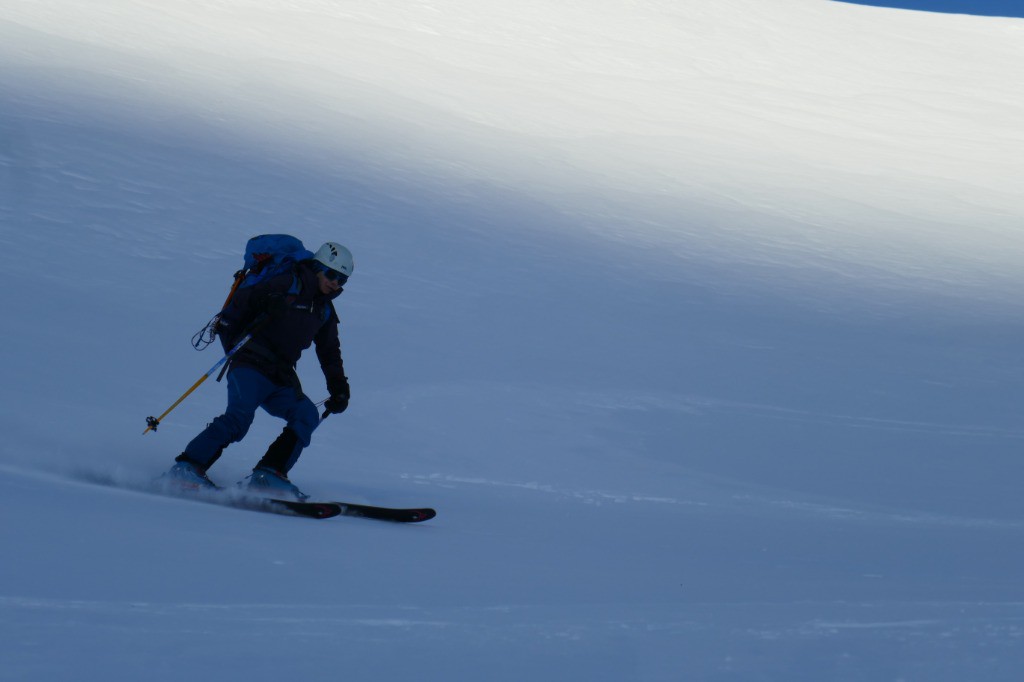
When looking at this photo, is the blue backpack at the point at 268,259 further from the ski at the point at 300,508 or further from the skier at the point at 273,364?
the ski at the point at 300,508

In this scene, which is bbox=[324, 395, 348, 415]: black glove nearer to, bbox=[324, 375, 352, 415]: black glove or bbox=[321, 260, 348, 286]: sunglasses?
bbox=[324, 375, 352, 415]: black glove

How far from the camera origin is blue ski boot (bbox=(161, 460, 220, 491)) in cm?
508

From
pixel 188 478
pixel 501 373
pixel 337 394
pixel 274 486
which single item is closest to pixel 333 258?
pixel 337 394

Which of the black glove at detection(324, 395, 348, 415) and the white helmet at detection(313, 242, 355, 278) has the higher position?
the white helmet at detection(313, 242, 355, 278)

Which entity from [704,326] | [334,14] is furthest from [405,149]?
[334,14]

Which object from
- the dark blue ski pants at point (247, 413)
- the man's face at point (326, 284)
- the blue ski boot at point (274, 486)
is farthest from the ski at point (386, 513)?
the man's face at point (326, 284)

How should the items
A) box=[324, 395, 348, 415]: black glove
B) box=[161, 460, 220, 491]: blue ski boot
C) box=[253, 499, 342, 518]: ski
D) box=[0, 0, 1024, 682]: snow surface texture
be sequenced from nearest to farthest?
box=[0, 0, 1024, 682]: snow surface texture < box=[253, 499, 342, 518]: ski < box=[161, 460, 220, 491]: blue ski boot < box=[324, 395, 348, 415]: black glove

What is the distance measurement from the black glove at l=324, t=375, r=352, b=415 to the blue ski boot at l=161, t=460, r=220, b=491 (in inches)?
30.7

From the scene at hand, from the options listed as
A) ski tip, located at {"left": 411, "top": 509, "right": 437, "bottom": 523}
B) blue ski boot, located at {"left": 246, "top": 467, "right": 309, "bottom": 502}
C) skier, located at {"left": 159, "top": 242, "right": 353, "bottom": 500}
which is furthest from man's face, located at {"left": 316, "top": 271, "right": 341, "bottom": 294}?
ski tip, located at {"left": 411, "top": 509, "right": 437, "bottom": 523}

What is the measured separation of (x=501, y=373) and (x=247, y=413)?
2.96 metres

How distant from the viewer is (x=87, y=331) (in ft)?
23.9

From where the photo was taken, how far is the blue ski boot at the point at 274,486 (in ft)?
17.2

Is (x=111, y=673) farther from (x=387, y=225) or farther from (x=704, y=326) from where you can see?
(x=387, y=225)

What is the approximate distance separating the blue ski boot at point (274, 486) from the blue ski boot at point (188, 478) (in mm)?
204
